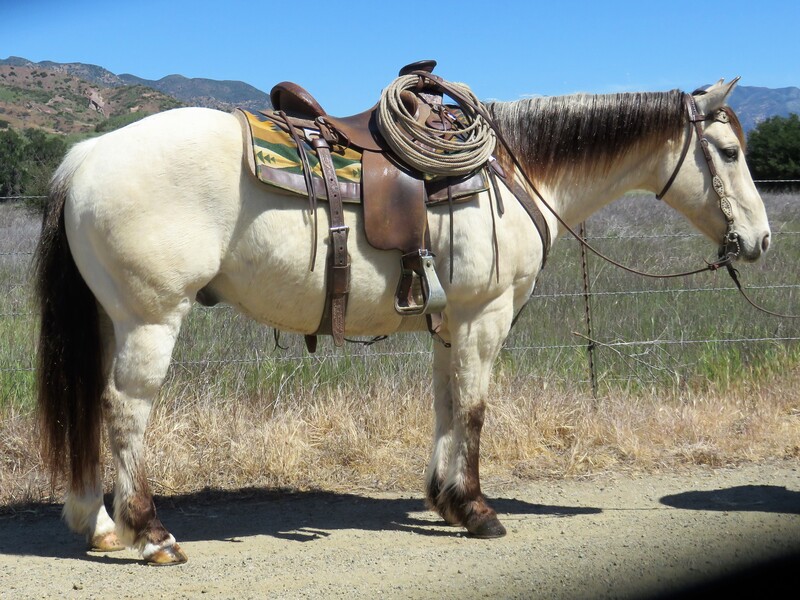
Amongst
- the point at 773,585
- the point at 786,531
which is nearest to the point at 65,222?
the point at 773,585

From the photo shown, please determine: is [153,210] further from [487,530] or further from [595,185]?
[595,185]

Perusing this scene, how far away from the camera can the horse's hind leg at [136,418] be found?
11.3ft

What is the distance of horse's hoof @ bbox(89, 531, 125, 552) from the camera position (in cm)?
384

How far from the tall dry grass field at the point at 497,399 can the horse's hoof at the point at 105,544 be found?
33.4 inches

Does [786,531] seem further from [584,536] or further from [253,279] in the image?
[253,279]

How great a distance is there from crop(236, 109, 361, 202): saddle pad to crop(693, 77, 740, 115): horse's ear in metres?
1.84

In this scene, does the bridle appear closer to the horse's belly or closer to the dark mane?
the dark mane

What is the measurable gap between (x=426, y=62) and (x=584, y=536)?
243 cm

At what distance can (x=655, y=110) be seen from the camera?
4.32 metres

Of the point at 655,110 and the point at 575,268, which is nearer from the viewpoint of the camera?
the point at 655,110

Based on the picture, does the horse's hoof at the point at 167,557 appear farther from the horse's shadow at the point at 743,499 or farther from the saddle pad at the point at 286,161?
the horse's shadow at the point at 743,499

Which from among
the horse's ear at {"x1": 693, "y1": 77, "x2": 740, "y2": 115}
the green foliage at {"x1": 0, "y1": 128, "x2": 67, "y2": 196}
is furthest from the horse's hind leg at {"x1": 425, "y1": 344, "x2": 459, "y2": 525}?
the green foliage at {"x1": 0, "y1": 128, "x2": 67, "y2": 196}

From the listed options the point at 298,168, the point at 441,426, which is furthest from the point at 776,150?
the point at 298,168

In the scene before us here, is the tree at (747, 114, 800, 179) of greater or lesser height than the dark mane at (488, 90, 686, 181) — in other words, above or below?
above
